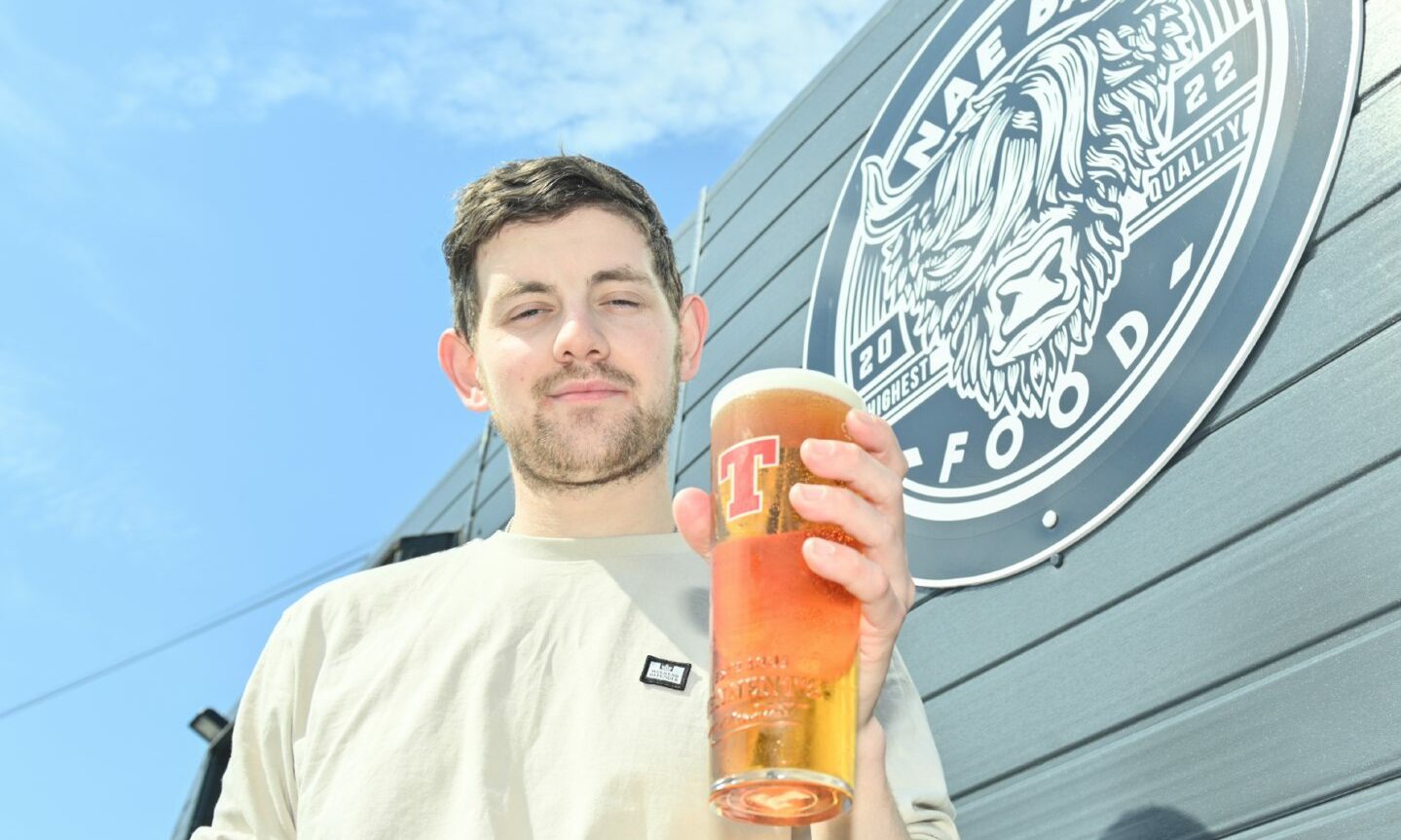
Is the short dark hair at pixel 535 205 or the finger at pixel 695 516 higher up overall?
the short dark hair at pixel 535 205

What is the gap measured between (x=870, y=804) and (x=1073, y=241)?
1.28 m

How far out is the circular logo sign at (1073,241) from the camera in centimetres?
184

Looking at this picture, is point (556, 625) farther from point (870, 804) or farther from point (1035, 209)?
point (1035, 209)

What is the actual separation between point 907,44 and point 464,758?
7.10 feet

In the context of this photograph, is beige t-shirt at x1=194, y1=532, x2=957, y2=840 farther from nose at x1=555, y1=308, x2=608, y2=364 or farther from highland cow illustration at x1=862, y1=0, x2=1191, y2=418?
highland cow illustration at x1=862, y1=0, x2=1191, y2=418

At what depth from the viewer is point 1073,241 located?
7.24 ft

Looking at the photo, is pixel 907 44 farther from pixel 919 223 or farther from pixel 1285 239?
pixel 1285 239

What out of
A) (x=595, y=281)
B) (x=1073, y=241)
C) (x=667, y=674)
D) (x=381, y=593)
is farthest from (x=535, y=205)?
(x=1073, y=241)

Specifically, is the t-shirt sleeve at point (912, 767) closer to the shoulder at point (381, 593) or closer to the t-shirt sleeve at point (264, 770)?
the shoulder at point (381, 593)

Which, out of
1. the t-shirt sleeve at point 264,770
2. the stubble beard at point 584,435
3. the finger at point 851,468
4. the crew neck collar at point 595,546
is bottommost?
the t-shirt sleeve at point 264,770

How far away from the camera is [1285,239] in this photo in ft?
5.82

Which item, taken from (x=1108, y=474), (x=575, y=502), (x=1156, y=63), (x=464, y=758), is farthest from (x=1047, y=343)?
(x=464, y=758)

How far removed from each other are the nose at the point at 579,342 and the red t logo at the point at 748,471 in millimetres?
430

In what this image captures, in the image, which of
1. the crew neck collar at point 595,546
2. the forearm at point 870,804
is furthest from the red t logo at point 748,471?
the crew neck collar at point 595,546
